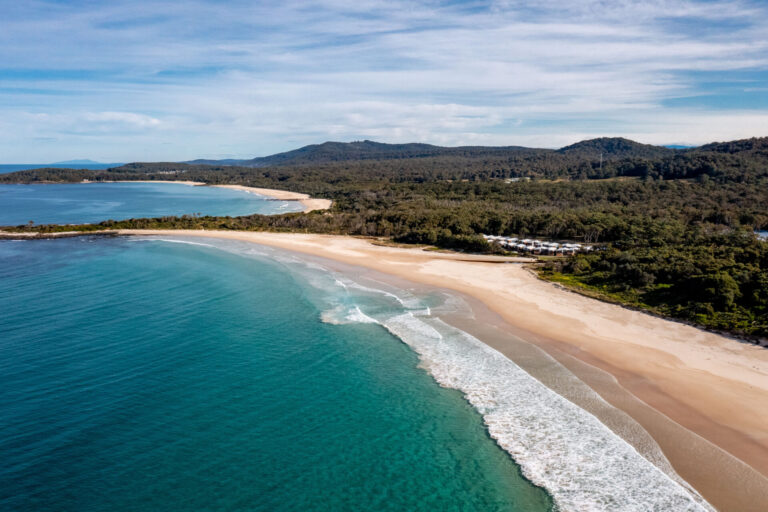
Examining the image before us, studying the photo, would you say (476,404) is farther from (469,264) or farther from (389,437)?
(469,264)

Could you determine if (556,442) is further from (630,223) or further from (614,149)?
(614,149)

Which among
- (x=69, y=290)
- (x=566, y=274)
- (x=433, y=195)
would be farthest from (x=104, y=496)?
(x=433, y=195)

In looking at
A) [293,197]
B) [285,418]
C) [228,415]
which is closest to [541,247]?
[285,418]

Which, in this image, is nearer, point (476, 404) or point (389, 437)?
point (389, 437)

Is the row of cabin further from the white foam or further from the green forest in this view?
the white foam

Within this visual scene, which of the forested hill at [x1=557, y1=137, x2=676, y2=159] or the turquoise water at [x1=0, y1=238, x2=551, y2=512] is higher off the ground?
the forested hill at [x1=557, y1=137, x2=676, y2=159]

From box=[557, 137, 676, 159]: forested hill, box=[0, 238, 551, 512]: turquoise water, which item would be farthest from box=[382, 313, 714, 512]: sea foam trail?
box=[557, 137, 676, 159]: forested hill
